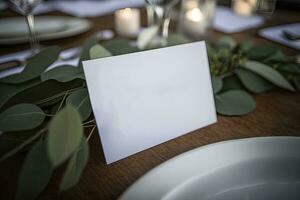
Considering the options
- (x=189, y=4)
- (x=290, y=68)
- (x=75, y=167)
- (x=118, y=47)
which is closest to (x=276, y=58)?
(x=290, y=68)

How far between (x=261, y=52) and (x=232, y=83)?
8 centimetres

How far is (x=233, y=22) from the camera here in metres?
0.83

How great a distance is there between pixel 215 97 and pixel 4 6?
103 centimetres

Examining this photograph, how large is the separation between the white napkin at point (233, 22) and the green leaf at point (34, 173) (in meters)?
0.63

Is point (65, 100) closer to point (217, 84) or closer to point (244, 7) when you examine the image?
point (217, 84)

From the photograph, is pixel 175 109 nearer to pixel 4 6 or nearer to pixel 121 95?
pixel 121 95

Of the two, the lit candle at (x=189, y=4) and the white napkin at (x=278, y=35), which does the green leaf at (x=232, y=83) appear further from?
the lit candle at (x=189, y=4)

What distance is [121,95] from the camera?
0.92ft

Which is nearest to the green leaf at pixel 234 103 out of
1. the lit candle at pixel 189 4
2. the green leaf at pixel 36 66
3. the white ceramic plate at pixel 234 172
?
A: the white ceramic plate at pixel 234 172

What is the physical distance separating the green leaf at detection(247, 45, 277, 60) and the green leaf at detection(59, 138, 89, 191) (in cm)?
31

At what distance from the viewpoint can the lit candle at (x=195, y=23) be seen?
720 mm

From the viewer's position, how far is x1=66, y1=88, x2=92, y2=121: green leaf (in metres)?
0.29

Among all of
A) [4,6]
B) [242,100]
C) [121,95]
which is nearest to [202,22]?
[242,100]

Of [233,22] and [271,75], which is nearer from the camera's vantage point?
[271,75]
